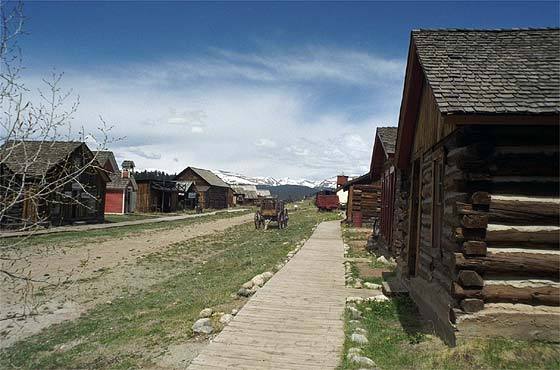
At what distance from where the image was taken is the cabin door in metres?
9.91

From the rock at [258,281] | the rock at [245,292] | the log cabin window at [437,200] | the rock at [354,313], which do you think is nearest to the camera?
the log cabin window at [437,200]

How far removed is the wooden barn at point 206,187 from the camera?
70887 mm

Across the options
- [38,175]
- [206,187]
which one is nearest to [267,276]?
[38,175]

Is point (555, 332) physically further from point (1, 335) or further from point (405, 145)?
point (1, 335)

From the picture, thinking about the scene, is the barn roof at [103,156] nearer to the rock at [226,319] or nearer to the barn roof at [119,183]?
the barn roof at [119,183]

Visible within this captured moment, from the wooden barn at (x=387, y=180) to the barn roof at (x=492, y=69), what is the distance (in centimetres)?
644


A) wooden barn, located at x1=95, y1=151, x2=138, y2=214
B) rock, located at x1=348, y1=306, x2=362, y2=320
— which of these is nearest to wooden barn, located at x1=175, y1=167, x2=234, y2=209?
wooden barn, located at x1=95, y1=151, x2=138, y2=214

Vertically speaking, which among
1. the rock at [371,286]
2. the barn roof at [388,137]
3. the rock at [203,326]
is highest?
the barn roof at [388,137]

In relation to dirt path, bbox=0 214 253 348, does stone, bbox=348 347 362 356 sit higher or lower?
Result: higher

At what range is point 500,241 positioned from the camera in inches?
232

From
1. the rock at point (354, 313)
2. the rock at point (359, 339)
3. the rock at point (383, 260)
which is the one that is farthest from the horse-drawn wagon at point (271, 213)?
the rock at point (359, 339)

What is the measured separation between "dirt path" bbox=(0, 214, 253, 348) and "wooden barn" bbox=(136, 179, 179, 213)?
1195 inches

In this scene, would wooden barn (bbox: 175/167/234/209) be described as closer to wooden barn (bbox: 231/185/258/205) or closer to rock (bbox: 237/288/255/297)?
wooden barn (bbox: 231/185/258/205)

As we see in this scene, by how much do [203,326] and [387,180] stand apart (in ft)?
38.2
